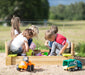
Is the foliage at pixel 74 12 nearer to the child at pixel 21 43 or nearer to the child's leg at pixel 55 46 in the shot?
the child's leg at pixel 55 46

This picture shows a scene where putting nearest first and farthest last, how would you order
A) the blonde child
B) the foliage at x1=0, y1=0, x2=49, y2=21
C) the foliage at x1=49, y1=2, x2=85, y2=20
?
the blonde child → the foliage at x1=0, y1=0, x2=49, y2=21 → the foliage at x1=49, y1=2, x2=85, y2=20

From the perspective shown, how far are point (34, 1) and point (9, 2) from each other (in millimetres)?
4476

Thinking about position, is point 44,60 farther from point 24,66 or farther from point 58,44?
point 24,66

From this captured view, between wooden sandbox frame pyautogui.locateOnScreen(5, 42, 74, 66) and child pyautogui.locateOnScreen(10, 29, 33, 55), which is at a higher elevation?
child pyautogui.locateOnScreen(10, 29, 33, 55)

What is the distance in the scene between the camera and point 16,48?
436cm

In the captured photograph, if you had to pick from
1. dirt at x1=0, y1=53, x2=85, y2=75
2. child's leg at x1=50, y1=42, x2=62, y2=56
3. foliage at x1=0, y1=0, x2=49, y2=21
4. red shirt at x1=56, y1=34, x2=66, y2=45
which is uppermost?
foliage at x1=0, y1=0, x2=49, y2=21

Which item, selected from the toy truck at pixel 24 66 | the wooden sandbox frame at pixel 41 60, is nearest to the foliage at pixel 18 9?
the wooden sandbox frame at pixel 41 60

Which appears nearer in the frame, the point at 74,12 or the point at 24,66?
the point at 24,66

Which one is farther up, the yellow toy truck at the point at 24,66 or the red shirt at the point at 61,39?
the red shirt at the point at 61,39

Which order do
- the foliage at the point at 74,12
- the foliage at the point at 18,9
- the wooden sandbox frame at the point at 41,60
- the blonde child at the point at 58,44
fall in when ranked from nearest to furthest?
1. the wooden sandbox frame at the point at 41,60
2. the blonde child at the point at 58,44
3. the foliage at the point at 18,9
4. the foliage at the point at 74,12

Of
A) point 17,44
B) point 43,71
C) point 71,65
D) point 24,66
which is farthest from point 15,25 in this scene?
point 71,65

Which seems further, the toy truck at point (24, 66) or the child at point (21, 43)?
the child at point (21, 43)

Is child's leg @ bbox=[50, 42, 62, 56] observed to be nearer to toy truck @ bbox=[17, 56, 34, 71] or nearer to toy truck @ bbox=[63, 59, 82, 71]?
toy truck @ bbox=[63, 59, 82, 71]

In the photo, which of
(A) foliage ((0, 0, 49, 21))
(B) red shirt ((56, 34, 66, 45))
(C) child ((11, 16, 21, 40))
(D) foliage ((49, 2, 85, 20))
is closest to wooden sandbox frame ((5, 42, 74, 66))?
(B) red shirt ((56, 34, 66, 45))
